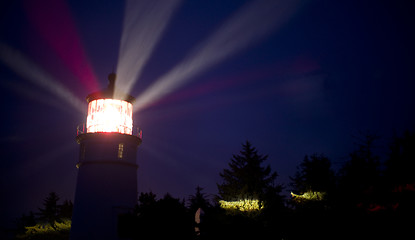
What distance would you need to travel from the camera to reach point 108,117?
21484mm

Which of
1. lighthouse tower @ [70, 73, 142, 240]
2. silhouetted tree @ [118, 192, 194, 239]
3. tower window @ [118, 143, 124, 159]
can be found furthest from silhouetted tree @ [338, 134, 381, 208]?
tower window @ [118, 143, 124, 159]

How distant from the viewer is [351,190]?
20766mm

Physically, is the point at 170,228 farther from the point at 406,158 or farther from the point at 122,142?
the point at 406,158

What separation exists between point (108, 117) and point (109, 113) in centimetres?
27

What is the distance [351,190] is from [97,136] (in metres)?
15.9

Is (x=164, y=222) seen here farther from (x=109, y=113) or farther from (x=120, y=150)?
(x=109, y=113)

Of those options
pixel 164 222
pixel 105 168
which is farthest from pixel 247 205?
pixel 164 222

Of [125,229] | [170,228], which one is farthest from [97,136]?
[170,228]

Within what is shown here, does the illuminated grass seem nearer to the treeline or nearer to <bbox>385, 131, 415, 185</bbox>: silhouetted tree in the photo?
the treeline

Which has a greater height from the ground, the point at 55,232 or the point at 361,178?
the point at 361,178

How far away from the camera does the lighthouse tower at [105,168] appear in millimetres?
20109

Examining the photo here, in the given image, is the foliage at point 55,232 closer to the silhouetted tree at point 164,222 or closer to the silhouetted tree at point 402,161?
the silhouetted tree at point 164,222

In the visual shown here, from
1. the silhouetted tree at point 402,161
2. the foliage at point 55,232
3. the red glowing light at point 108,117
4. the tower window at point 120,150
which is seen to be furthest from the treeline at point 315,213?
the foliage at point 55,232

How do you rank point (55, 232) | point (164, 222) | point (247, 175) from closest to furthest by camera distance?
point (164, 222), point (55, 232), point (247, 175)
